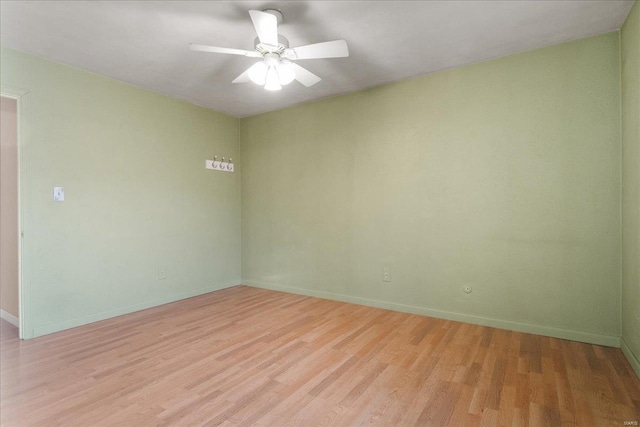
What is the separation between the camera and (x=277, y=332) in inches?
116

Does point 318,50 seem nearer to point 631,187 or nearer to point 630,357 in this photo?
point 631,187

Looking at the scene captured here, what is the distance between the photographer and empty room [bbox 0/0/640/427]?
2.03 m

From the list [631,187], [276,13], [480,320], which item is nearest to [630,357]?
[480,320]

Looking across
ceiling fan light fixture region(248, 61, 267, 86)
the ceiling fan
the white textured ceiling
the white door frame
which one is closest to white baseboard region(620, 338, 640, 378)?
the white textured ceiling

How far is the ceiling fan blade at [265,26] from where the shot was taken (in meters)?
1.96

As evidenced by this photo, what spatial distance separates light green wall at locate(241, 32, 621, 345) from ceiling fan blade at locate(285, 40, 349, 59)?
1.45m

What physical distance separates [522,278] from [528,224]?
0.50m

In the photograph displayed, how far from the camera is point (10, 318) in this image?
3270mm

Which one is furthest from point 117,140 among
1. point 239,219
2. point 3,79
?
point 239,219

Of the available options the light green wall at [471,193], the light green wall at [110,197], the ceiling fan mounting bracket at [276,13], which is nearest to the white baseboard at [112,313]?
the light green wall at [110,197]

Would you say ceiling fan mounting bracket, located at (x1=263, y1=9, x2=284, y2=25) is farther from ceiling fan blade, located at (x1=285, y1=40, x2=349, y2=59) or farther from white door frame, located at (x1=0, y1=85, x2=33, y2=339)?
white door frame, located at (x1=0, y1=85, x2=33, y2=339)

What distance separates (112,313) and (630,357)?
183 inches

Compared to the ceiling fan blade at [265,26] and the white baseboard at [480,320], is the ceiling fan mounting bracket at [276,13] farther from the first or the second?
the white baseboard at [480,320]

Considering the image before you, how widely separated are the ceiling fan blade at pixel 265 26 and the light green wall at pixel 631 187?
2.43 meters
